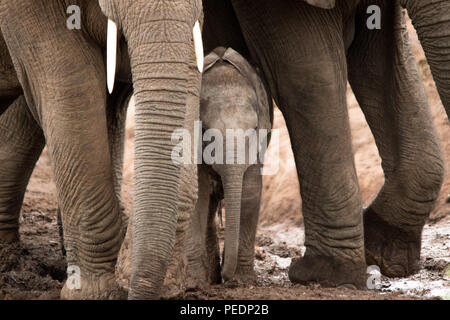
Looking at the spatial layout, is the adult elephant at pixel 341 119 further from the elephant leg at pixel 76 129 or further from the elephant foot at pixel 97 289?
the elephant foot at pixel 97 289

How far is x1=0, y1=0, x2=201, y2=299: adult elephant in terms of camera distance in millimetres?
3764

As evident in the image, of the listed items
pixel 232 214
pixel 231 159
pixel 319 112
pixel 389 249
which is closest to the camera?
pixel 232 214

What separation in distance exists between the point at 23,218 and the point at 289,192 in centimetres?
208

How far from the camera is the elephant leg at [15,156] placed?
583 centimetres

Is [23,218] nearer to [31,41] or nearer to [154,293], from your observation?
[31,41]

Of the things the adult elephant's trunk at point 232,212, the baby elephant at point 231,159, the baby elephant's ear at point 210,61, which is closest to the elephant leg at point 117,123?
the baby elephant's ear at point 210,61

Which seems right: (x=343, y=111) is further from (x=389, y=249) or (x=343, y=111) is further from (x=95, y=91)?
(x=95, y=91)

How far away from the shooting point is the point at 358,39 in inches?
220

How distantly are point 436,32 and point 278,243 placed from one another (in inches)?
114

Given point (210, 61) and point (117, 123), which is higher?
point (210, 61)

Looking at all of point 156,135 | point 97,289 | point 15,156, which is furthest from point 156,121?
point 15,156

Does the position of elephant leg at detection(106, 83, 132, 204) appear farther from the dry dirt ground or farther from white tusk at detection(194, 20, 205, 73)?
white tusk at detection(194, 20, 205, 73)

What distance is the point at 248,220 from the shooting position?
5074 millimetres
